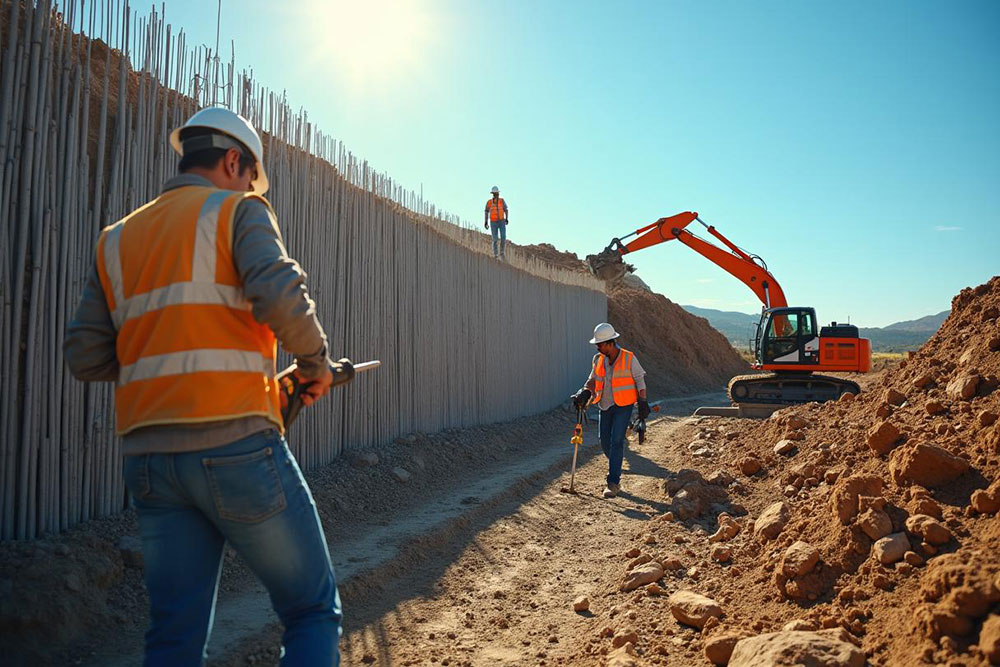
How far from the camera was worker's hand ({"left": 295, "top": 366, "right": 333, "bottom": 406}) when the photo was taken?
2.03 metres

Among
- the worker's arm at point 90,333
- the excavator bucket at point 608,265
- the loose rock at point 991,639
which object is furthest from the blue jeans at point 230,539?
the excavator bucket at point 608,265

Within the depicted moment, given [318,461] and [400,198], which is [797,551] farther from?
[400,198]

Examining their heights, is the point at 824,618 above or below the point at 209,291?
below

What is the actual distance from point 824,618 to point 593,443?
770 cm

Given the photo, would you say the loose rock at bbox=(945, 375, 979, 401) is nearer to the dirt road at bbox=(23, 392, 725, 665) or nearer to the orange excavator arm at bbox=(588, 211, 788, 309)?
the dirt road at bbox=(23, 392, 725, 665)

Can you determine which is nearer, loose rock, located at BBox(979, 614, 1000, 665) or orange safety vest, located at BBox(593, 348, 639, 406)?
loose rock, located at BBox(979, 614, 1000, 665)

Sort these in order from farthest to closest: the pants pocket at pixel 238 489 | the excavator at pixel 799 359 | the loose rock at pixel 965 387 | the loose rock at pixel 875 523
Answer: the excavator at pixel 799 359 < the loose rock at pixel 965 387 < the loose rock at pixel 875 523 < the pants pocket at pixel 238 489

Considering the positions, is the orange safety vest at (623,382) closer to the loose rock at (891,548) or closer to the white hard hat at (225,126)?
the loose rock at (891,548)

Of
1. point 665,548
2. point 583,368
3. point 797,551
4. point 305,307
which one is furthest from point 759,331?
point 305,307

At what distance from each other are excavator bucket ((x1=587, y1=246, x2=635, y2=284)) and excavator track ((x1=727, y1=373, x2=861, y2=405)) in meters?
4.98

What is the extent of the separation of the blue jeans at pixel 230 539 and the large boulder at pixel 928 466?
2970 millimetres

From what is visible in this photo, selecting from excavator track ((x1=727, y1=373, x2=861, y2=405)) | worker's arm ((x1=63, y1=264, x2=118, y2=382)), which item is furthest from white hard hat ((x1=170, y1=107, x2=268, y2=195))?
excavator track ((x1=727, y1=373, x2=861, y2=405))

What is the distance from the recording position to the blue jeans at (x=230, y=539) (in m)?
1.76

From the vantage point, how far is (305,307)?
1.83m
